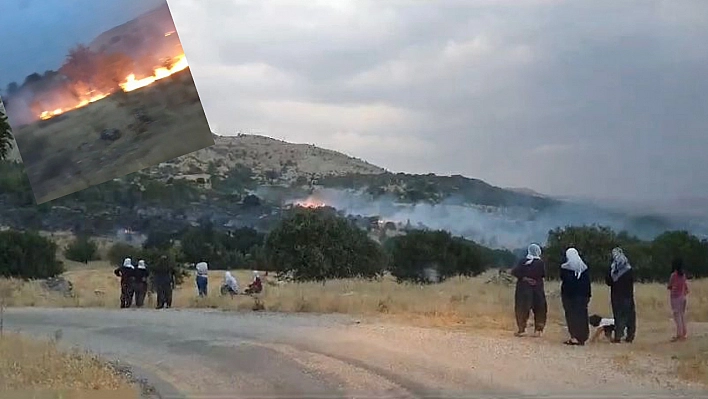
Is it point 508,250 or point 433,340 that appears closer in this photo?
point 433,340

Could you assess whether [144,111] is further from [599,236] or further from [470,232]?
[470,232]

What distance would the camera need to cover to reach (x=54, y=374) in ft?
37.9

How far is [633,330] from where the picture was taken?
677 inches

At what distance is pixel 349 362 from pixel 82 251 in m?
47.5

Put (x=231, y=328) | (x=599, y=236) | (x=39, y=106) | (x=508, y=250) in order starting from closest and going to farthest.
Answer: (x=39, y=106) → (x=231, y=328) → (x=599, y=236) → (x=508, y=250)

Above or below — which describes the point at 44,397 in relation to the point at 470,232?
below

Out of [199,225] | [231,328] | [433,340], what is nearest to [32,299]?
[231,328]

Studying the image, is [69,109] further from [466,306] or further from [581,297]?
[466,306]

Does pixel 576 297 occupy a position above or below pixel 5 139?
below

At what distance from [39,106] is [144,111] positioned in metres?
1.36

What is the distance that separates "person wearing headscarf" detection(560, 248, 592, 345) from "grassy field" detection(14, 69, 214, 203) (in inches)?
291

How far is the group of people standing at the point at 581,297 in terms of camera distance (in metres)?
16.7

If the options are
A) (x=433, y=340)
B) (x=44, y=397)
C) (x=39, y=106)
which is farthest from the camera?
(x=433, y=340)

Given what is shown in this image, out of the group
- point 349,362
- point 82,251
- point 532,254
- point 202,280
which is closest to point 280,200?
point 82,251
